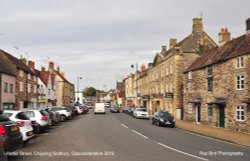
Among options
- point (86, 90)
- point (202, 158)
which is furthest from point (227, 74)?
point (86, 90)

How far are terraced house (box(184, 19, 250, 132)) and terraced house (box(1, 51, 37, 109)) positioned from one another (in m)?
23.0

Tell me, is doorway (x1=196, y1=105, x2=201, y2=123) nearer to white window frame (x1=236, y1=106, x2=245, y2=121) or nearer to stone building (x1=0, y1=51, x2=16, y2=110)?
white window frame (x1=236, y1=106, x2=245, y2=121)

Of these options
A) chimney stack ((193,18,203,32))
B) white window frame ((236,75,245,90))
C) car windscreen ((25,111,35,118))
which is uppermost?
chimney stack ((193,18,203,32))

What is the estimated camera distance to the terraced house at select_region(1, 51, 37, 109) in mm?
36781

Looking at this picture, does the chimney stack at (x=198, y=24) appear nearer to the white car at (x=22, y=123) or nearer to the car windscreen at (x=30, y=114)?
the car windscreen at (x=30, y=114)

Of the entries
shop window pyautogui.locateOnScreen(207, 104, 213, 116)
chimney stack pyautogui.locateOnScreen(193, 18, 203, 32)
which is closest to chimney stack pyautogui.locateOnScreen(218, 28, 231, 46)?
shop window pyautogui.locateOnScreen(207, 104, 213, 116)

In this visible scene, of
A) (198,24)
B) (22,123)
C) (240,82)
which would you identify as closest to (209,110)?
(240,82)

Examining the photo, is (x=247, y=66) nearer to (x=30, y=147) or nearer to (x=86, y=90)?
(x=30, y=147)

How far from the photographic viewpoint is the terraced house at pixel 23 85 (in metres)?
36.8

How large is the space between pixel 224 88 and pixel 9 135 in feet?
64.3

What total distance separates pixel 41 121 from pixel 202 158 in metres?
11.1

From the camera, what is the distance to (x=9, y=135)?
8773mm

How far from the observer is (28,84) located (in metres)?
42.0

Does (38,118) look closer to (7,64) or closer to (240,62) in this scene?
(240,62)
